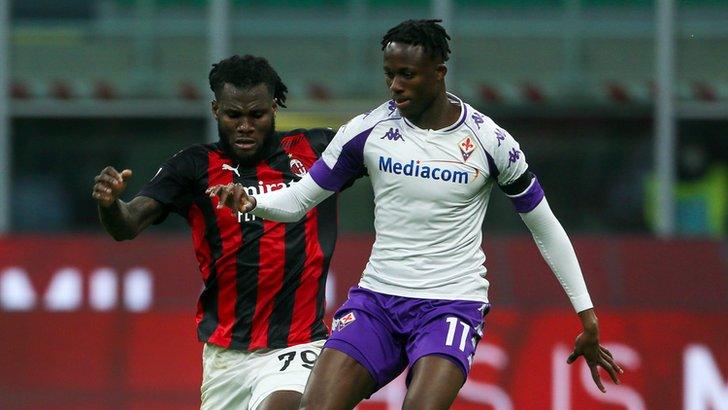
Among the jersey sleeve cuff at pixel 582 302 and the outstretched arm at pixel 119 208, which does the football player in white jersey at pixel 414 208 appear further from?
the outstretched arm at pixel 119 208

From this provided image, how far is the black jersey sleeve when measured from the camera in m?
6.11

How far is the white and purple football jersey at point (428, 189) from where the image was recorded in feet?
18.4

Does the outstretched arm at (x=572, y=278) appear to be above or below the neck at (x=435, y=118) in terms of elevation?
below

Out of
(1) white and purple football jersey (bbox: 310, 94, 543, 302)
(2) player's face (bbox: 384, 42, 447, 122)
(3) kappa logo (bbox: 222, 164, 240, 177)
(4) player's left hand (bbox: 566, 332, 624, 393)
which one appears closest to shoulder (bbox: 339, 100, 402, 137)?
(1) white and purple football jersey (bbox: 310, 94, 543, 302)

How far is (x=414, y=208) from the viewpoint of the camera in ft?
18.4

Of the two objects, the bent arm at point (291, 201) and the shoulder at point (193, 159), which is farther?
the shoulder at point (193, 159)

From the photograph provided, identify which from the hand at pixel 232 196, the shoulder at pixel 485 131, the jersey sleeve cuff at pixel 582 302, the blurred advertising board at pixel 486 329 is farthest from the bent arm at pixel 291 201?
the blurred advertising board at pixel 486 329

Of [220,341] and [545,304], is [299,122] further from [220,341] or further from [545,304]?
[220,341]

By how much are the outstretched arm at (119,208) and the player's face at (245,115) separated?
1.39ft

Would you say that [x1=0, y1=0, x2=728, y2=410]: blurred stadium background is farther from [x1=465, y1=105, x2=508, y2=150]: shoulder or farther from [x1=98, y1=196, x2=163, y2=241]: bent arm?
[x1=465, y1=105, x2=508, y2=150]: shoulder

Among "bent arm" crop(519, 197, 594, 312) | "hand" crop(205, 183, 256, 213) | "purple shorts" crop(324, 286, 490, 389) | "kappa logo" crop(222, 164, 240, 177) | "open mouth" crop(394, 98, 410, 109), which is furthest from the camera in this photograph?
"kappa logo" crop(222, 164, 240, 177)

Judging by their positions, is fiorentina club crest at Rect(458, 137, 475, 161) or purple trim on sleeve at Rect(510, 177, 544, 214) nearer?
fiorentina club crest at Rect(458, 137, 475, 161)

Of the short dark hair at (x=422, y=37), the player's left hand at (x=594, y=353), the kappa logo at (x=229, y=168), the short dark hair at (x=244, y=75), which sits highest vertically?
the short dark hair at (x=422, y=37)

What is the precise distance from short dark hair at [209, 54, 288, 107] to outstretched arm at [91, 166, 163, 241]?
543 millimetres
